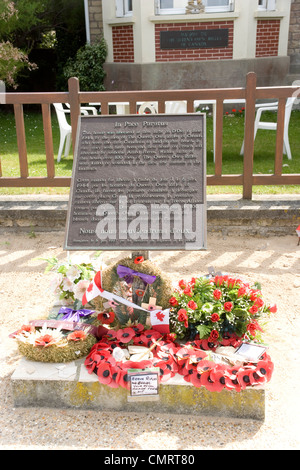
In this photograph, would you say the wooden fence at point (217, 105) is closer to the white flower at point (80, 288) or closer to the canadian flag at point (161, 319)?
the white flower at point (80, 288)

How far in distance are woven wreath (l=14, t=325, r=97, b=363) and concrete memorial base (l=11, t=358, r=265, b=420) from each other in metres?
0.05

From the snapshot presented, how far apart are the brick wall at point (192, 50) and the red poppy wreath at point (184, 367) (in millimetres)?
10851

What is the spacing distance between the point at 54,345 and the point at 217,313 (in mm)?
1009

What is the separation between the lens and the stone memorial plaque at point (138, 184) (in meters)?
3.11

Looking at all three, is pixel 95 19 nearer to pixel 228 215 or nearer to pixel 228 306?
pixel 228 215

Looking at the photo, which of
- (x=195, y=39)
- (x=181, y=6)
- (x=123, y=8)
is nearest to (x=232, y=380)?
(x=195, y=39)

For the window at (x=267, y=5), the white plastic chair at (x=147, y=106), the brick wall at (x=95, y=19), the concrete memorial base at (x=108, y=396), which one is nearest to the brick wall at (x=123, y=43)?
the brick wall at (x=95, y=19)

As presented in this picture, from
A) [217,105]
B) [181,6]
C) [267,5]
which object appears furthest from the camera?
[267,5]

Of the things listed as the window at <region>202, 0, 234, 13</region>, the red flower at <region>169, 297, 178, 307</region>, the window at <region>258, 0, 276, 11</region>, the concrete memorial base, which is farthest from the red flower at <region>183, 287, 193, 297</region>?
the window at <region>258, 0, 276, 11</region>

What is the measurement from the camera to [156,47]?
1275 cm

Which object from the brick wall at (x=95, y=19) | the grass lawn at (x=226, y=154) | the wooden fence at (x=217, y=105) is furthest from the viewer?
the brick wall at (x=95, y=19)

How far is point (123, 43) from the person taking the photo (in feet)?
43.0

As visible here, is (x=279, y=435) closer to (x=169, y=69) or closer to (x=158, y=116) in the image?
(x=158, y=116)

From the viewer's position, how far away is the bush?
1318cm
